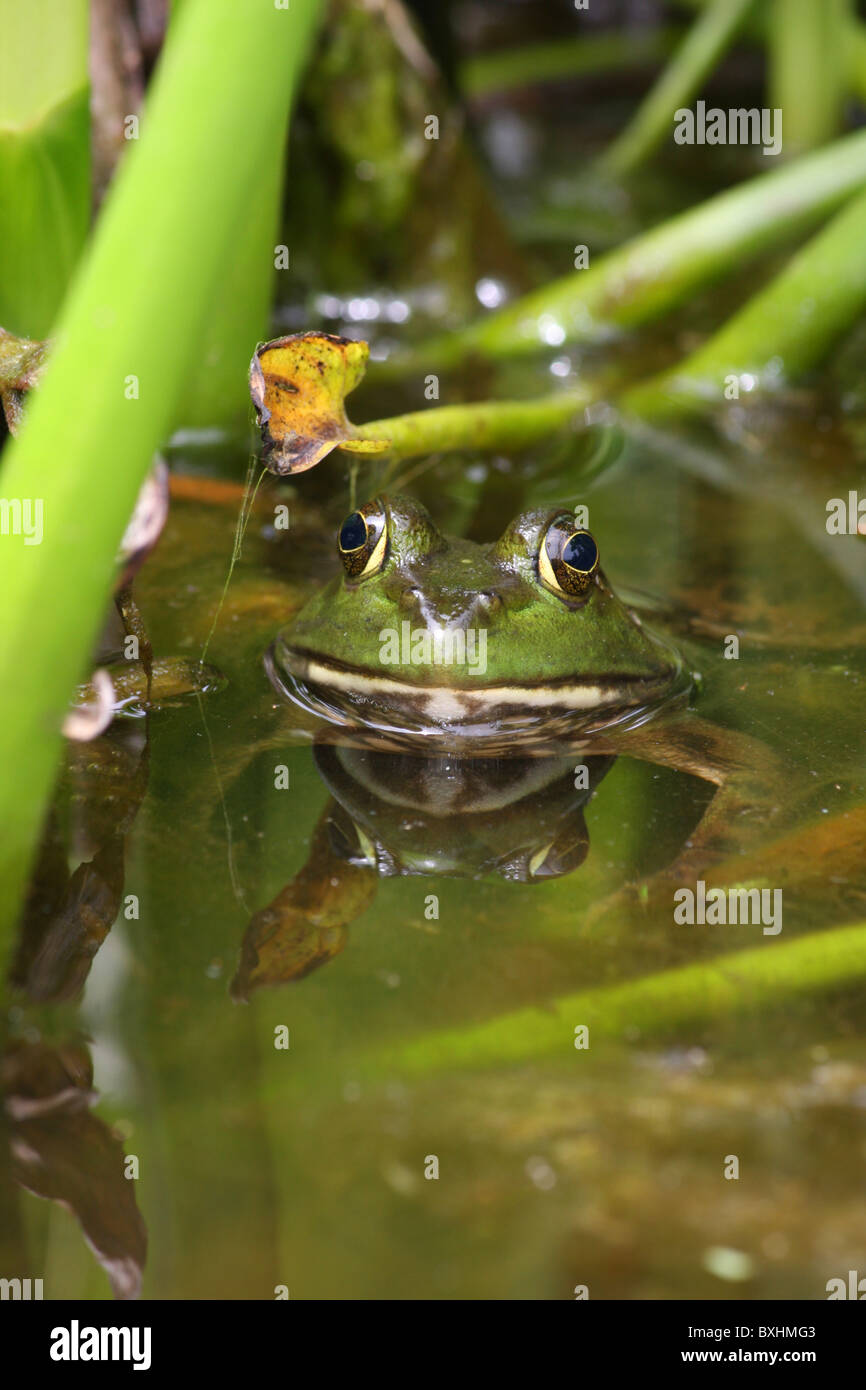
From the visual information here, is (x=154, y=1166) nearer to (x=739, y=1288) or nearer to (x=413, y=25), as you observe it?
(x=739, y=1288)

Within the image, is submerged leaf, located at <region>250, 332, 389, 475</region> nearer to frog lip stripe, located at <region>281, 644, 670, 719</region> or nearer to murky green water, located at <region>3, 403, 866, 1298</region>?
frog lip stripe, located at <region>281, 644, 670, 719</region>

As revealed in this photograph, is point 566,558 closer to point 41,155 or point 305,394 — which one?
point 305,394

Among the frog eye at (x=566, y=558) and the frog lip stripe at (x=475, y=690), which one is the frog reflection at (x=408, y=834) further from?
the frog eye at (x=566, y=558)

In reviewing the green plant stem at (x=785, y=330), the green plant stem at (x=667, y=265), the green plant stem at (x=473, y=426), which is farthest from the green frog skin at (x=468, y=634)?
the green plant stem at (x=667, y=265)

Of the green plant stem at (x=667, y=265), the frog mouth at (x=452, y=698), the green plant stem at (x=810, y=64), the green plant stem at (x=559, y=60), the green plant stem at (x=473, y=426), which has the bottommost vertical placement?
the frog mouth at (x=452, y=698)

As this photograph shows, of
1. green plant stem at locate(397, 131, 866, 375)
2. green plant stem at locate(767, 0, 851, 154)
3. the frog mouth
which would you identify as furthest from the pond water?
green plant stem at locate(767, 0, 851, 154)

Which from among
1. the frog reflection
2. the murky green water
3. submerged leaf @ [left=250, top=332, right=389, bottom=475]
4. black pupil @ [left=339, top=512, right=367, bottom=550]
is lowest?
the murky green water
